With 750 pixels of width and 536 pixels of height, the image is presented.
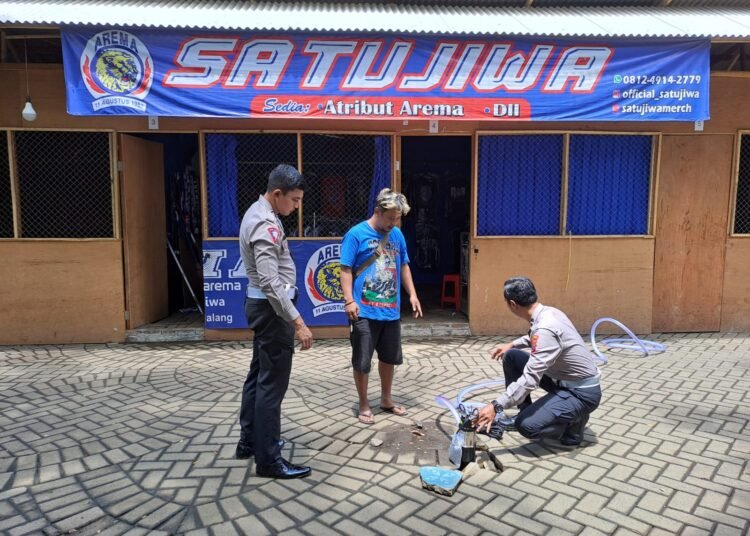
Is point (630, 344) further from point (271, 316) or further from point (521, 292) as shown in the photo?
point (271, 316)

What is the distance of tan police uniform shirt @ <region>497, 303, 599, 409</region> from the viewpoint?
3.40 m

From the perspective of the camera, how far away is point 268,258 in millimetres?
3098

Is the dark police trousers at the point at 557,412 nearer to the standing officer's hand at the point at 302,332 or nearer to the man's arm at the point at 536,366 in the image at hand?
the man's arm at the point at 536,366

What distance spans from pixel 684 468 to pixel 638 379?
6.22ft

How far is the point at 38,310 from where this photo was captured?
6.43 metres

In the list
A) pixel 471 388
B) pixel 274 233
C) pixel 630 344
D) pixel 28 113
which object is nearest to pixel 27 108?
pixel 28 113

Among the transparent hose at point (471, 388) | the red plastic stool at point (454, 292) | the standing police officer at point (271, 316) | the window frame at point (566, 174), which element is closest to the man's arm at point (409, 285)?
the transparent hose at point (471, 388)

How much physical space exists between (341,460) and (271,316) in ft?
3.73

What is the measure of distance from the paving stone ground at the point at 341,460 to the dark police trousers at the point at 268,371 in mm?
243

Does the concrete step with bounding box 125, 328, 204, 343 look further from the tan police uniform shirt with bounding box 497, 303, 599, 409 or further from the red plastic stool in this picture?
the tan police uniform shirt with bounding box 497, 303, 599, 409

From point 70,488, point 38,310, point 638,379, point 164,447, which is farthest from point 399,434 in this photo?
point 38,310

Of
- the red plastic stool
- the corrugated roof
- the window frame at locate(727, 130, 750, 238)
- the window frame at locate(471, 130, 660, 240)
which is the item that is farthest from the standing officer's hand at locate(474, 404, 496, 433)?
the window frame at locate(727, 130, 750, 238)

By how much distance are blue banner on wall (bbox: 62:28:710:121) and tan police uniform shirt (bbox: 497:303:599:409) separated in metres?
3.00

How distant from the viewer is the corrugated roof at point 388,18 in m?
5.55
